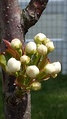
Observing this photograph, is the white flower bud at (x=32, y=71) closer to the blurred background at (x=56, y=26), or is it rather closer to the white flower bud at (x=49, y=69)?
the white flower bud at (x=49, y=69)

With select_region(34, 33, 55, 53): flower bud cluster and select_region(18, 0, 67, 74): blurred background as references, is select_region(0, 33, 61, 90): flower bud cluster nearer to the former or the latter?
select_region(34, 33, 55, 53): flower bud cluster

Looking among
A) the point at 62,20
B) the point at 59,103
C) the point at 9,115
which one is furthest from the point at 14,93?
the point at 62,20

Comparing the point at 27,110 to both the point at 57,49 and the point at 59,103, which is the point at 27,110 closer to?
the point at 59,103

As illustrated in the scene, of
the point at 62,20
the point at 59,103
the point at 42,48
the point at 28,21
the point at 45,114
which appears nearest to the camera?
the point at 42,48

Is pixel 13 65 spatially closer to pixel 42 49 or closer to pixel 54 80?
pixel 42 49

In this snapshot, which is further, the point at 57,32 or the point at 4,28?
the point at 57,32

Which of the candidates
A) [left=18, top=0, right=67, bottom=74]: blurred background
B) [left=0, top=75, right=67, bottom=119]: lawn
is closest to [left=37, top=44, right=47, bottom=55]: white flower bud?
[left=0, top=75, right=67, bottom=119]: lawn
